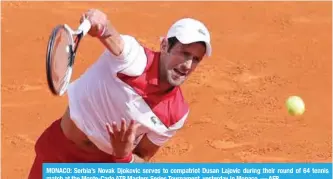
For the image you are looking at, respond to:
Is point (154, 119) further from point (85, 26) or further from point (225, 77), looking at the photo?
point (225, 77)

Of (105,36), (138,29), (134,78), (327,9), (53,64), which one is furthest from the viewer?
(327,9)

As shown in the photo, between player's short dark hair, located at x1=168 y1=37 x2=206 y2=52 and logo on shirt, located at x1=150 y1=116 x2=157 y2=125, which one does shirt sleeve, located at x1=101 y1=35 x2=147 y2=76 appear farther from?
logo on shirt, located at x1=150 y1=116 x2=157 y2=125

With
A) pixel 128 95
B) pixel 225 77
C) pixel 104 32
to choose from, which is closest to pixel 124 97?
pixel 128 95

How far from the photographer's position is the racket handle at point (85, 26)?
3773 millimetres

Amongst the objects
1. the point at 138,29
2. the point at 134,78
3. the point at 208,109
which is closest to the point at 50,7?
the point at 138,29

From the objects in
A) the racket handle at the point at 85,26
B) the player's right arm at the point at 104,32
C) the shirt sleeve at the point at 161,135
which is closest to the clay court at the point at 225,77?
the shirt sleeve at the point at 161,135

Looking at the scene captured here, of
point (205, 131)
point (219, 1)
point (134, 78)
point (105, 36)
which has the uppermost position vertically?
point (105, 36)

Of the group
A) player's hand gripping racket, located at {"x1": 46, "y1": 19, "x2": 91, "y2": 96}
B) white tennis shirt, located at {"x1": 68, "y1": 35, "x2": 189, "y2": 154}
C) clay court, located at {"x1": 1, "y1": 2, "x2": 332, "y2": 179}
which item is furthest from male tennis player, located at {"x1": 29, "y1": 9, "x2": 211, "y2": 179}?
clay court, located at {"x1": 1, "y1": 2, "x2": 332, "y2": 179}

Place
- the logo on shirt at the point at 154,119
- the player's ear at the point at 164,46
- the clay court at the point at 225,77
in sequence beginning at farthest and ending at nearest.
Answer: the clay court at the point at 225,77, the logo on shirt at the point at 154,119, the player's ear at the point at 164,46

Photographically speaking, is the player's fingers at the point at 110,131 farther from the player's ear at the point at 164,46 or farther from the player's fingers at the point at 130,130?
the player's ear at the point at 164,46

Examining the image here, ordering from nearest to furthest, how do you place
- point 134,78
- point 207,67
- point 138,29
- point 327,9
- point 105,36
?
point 105,36, point 134,78, point 207,67, point 138,29, point 327,9

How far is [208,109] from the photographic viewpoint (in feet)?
28.3

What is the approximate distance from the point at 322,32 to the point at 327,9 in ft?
3.79

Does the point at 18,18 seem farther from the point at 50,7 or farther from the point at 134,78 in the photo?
the point at 134,78
